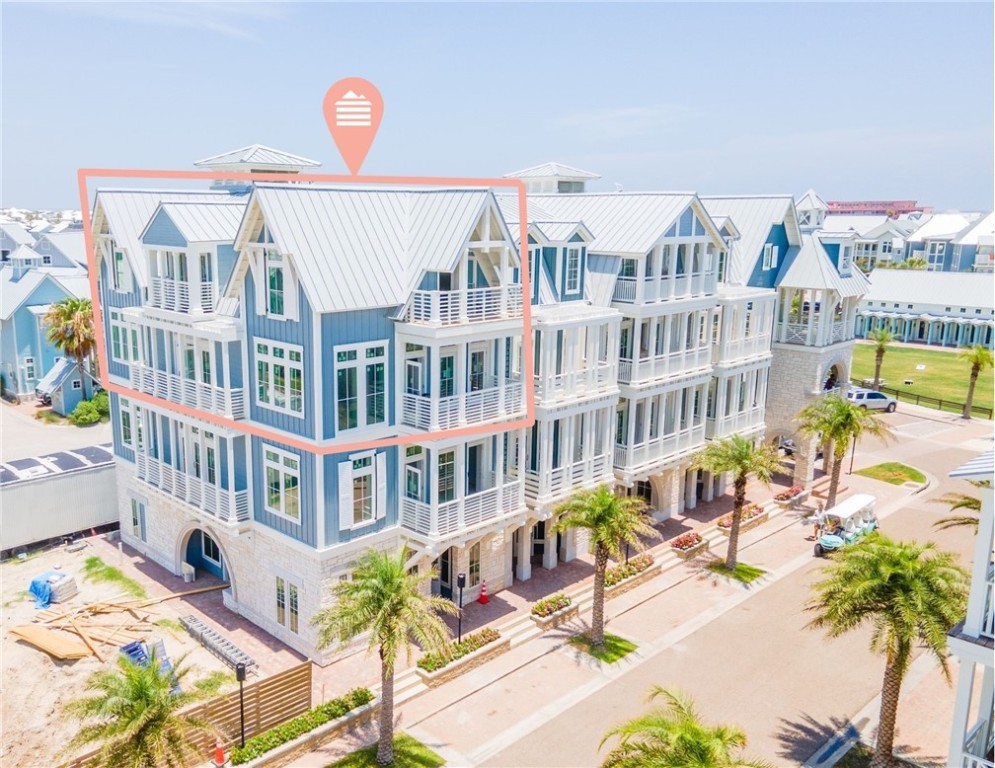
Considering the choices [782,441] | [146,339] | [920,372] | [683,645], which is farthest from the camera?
[920,372]

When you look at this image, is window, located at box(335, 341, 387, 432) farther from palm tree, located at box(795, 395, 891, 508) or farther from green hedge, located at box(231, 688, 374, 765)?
palm tree, located at box(795, 395, 891, 508)

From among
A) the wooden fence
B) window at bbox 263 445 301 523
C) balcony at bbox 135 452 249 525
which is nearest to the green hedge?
the wooden fence

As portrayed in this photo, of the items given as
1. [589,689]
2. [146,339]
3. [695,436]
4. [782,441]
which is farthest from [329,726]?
[782,441]

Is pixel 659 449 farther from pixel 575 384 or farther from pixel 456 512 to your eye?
pixel 456 512

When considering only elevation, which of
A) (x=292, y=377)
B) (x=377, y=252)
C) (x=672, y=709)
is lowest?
(x=672, y=709)

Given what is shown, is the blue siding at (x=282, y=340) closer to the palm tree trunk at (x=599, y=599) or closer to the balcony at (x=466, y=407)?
the balcony at (x=466, y=407)

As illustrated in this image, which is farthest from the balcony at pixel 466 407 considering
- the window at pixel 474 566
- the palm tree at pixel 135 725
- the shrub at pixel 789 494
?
the shrub at pixel 789 494

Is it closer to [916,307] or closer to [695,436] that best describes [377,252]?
[695,436]

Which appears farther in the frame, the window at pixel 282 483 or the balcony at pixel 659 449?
the balcony at pixel 659 449
